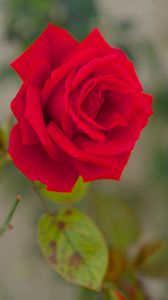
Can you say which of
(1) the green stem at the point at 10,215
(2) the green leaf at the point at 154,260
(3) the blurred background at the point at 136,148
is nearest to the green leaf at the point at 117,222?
(2) the green leaf at the point at 154,260

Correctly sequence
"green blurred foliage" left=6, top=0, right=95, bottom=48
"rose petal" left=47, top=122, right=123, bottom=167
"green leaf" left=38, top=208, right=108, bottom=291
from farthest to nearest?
"green blurred foliage" left=6, top=0, right=95, bottom=48, "green leaf" left=38, top=208, right=108, bottom=291, "rose petal" left=47, top=122, right=123, bottom=167

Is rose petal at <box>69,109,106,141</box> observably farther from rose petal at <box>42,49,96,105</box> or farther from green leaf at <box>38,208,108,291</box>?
green leaf at <box>38,208,108,291</box>

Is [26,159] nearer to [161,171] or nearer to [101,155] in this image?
[101,155]

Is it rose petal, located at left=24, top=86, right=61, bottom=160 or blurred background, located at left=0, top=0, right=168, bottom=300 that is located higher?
rose petal, located at left=24, top=86, right=61, bottom=160

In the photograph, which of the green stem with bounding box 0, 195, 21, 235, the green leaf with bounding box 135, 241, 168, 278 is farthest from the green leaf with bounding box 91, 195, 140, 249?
the green stem with bounding box 0, 195, 21, 235

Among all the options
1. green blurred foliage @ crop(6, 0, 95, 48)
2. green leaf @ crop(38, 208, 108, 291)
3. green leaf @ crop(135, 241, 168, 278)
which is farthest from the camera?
green blurred foliage @ crop(6, 0, 95, 48)

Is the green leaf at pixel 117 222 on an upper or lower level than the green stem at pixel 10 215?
lower

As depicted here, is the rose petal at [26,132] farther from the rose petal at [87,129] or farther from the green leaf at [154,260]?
the green leaf at [154,260]
